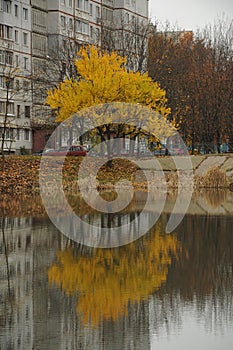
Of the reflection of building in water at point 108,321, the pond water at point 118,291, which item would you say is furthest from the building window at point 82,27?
the reflection of building in water at point 108,321

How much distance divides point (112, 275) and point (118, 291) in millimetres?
1506

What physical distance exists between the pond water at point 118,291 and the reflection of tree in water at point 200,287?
15mm

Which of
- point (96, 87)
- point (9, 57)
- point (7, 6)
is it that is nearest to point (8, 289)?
point (96, 87)

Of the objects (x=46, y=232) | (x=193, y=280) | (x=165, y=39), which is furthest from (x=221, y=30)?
(x=193, y=280)

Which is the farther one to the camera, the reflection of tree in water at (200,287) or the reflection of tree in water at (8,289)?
the reflection of tree in water at (8,289)

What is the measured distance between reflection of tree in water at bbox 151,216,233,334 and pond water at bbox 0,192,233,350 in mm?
15

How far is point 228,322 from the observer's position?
11633 mm

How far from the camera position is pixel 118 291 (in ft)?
44.8

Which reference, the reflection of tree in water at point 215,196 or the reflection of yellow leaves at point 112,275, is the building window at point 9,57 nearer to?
the reflection of tree in water at point 215,196

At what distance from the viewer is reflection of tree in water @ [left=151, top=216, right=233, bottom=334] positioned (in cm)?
1173

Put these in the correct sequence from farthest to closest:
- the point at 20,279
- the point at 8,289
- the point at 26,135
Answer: the point at 26,135
the point at 20,279
the point at 8,289

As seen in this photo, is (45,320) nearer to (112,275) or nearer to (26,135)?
(112,275)

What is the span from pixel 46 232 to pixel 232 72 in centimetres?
4588

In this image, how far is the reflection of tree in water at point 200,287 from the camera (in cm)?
1173
